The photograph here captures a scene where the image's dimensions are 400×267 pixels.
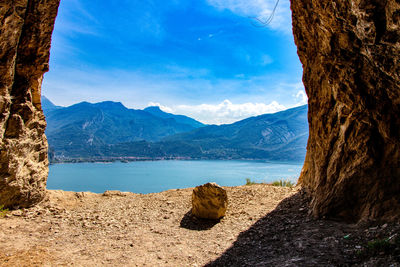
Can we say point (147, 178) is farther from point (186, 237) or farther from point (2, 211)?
point (186, 237)

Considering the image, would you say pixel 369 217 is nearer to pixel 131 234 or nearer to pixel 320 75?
pixel 320 75

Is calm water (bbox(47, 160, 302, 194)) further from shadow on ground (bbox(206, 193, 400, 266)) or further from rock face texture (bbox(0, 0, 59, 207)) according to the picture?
rock face texture (bbox(0, 0, 59, 207))

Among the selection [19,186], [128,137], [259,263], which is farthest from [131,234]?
[128,137]

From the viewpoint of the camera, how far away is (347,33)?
13.0 feet

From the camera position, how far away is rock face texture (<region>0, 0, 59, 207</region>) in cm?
616

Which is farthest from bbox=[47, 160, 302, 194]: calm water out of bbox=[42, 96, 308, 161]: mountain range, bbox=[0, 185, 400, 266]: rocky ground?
bbox=[42, 96, 308, 161]: mountain range

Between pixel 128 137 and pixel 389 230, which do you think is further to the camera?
pixel 128 137

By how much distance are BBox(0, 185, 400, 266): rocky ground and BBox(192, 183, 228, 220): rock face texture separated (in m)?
0.22

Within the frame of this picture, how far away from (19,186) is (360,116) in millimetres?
9136

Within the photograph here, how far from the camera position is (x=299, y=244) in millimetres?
4168

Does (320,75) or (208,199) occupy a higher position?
(320,75)

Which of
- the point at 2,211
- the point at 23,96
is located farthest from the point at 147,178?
the point at 2,211

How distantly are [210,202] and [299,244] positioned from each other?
120 inches

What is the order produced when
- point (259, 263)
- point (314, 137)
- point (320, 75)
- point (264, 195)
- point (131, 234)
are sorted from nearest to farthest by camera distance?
point (259, 263), point (131, 234), point (320, 75), point (314, 137), point (264, 195)
